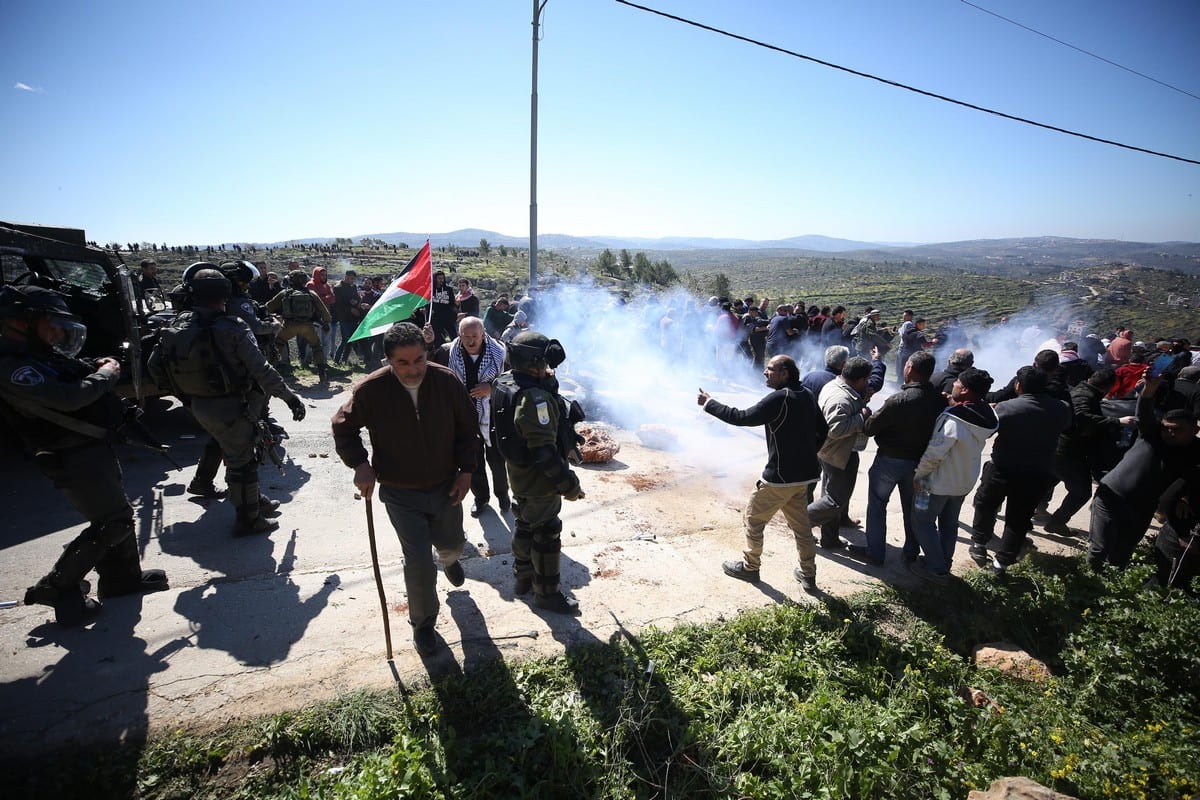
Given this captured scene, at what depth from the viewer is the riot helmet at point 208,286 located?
14.2 feet

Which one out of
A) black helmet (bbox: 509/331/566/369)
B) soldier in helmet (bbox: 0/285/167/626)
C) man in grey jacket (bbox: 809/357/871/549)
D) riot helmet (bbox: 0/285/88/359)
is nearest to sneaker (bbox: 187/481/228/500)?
soldier in helmet (bbox: 0/285/167/626)

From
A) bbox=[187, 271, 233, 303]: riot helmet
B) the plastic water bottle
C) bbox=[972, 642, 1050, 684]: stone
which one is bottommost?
bbox=[972, 642, 1050, 684]: stone

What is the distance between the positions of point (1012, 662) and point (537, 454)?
148 inches

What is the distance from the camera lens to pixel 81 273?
6668 mm

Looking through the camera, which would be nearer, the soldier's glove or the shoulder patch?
the shoulder patch

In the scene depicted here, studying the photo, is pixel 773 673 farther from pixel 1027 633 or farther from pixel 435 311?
pixel 435 311

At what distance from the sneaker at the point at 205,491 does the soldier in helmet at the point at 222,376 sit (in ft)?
2.82

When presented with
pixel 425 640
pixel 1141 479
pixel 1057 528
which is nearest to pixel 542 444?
pixel 425 640

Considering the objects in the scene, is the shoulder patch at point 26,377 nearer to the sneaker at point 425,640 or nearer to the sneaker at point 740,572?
the sneaker at point 425,640

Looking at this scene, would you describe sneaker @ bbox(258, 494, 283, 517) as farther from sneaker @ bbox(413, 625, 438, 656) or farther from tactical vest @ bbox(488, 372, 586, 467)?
tactical vest @ bbox(488, 372, 586, 467)

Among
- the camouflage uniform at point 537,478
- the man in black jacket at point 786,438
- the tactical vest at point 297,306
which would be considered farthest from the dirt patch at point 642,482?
the tactical vest at point 297,306

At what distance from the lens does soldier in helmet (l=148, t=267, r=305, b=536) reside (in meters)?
4.32

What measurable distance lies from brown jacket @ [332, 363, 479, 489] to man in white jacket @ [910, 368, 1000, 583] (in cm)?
379

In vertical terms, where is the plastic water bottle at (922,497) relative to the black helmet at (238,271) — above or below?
below
